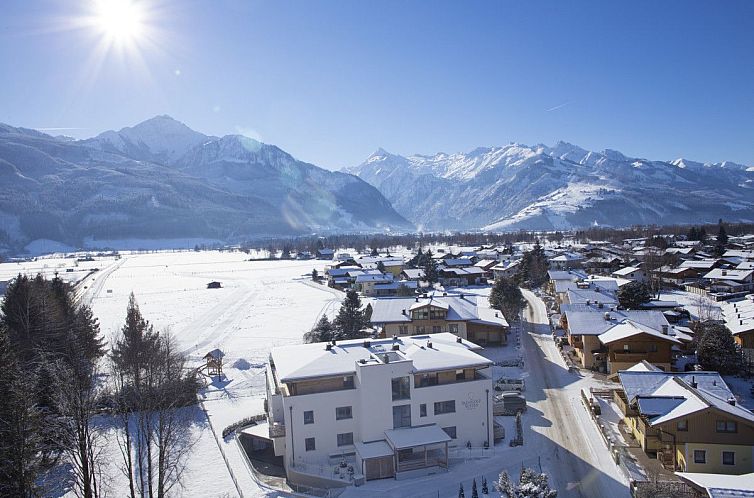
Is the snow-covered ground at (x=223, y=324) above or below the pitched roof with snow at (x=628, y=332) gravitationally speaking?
below

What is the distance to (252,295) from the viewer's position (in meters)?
68.0

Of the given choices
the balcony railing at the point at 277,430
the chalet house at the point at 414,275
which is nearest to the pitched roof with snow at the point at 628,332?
the balcony railing at the point at 277,430

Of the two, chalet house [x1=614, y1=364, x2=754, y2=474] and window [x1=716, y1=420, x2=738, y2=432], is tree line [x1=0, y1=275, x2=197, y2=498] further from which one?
window [x1=716, y1=420, x2=738, y2=432]

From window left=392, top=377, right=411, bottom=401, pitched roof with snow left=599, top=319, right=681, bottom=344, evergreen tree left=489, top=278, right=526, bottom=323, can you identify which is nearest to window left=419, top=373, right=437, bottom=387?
window left=392, top=377, right=411, bottom=401

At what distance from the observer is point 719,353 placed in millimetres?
27203

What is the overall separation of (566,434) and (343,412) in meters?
9.91

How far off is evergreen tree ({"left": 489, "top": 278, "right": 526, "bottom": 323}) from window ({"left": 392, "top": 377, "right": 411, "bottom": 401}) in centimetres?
2350

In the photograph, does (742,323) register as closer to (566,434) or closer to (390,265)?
(566,434)

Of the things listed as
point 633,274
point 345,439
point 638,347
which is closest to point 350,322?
point 345,439

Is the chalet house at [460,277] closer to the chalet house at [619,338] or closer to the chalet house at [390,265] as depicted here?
the chalet house at [390,265]

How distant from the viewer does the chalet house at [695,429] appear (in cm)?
1733

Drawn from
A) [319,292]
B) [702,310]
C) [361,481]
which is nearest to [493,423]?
[361,481]

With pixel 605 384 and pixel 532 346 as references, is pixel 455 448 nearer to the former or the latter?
pixel 605 384

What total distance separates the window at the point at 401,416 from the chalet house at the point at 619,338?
15198mm
